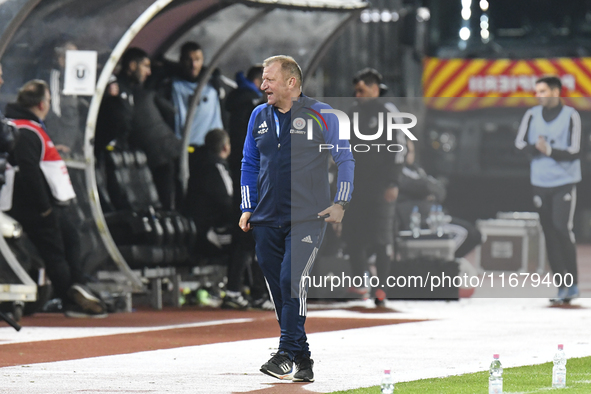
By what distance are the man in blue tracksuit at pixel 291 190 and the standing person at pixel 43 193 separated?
3.62 meters

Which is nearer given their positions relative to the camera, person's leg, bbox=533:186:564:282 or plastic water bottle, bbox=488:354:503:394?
plastic water bottle, bbox=488:354:503:394

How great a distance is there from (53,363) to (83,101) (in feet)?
12.3

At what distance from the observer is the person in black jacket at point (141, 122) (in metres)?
11.8

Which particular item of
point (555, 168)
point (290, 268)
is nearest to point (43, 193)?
point (290, 268)

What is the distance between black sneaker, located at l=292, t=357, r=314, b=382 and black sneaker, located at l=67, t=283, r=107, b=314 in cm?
420

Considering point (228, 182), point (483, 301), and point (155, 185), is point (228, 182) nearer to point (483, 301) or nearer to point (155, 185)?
point (155, 185)

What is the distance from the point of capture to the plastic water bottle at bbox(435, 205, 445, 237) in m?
9.73

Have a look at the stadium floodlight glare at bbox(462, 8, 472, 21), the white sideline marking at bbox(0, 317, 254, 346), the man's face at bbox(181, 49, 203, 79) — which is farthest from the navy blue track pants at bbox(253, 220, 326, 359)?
the stadium floodlight glare at bbox(462, 8, 472, 21)

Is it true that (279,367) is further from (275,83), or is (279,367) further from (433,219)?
(433,219)

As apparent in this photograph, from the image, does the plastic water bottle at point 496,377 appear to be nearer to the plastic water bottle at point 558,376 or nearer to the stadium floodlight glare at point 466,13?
the plastic water bottle at point 558,376

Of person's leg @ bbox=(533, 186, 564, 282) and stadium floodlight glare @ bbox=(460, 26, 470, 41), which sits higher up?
stadium floodlight glare @ bbox=(460, 26, 470, 41)

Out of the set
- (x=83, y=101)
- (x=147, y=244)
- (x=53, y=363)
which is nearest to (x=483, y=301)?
(x=147, y=244)

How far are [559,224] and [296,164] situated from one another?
4742mm

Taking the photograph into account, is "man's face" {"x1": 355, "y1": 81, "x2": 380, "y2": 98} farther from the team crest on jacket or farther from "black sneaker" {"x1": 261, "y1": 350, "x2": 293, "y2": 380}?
"black sneaker" {"x1": 261, "y1": 350, "x2": 293, "y2": 380}
